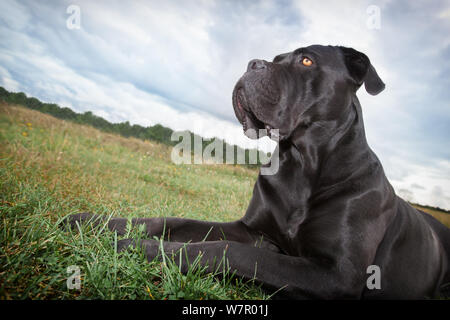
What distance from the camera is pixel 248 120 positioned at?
8.70 feet

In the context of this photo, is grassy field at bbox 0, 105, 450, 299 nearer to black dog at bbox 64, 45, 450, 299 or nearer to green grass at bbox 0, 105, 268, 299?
green grass at bbox 0, 105, 268, 299

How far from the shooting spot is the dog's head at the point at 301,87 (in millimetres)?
2305

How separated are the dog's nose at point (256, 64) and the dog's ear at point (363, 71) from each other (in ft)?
3.12

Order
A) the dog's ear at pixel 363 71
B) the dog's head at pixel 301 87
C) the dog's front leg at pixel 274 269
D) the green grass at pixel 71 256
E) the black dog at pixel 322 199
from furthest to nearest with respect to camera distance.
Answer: the dog's ear at pixel 363 71 < the dog's head at pixel 301 87 < the black dog at pixel 322 199 < the dog's front leg at pixel 274 269 < the green grass at pixel 71 256

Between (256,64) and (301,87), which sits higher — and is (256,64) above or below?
above

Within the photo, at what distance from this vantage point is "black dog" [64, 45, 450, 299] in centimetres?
187

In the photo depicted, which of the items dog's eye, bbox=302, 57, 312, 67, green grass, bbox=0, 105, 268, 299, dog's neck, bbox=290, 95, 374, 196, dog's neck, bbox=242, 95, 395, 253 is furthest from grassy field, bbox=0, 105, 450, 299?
dog's eye, bbox=302, 57, 312, 67

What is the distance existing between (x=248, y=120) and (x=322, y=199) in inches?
41.4

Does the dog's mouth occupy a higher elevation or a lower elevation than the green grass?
higher

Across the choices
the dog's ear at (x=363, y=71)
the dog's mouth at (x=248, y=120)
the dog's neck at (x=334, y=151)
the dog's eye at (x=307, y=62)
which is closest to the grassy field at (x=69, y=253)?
the dog's neck at (x=334, y=151)

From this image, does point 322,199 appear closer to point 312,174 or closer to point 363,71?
point 312,174

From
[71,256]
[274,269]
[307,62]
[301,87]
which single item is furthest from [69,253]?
[307,62]

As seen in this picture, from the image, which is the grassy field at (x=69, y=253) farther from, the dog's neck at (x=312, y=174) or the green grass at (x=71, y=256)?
the dog's neck at (x=312, y=174)
